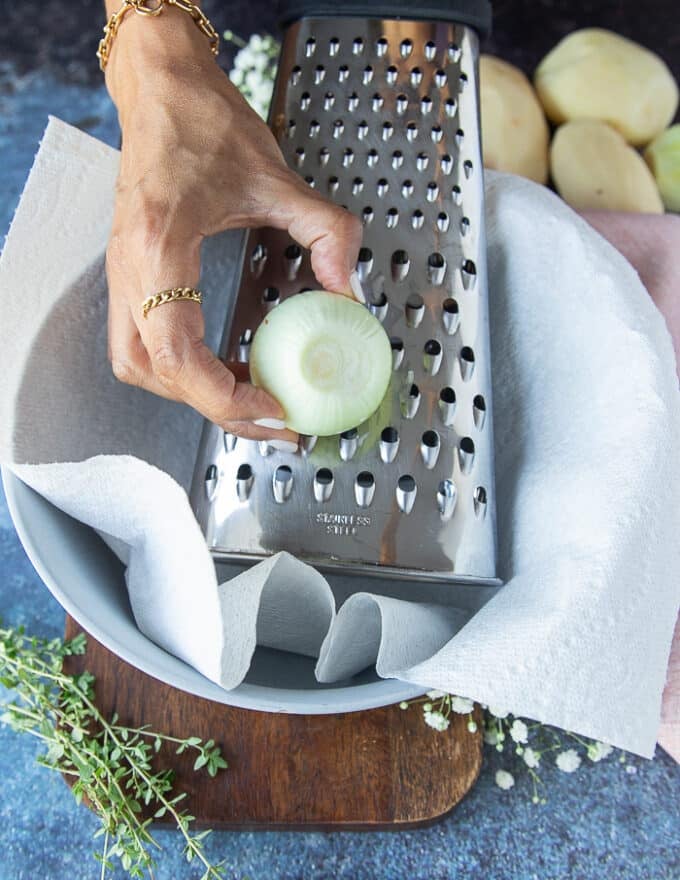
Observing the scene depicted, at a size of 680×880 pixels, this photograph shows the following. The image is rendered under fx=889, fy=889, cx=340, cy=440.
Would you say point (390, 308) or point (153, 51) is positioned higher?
point (153, 51)

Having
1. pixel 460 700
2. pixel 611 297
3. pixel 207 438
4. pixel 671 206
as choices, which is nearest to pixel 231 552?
pixel 207 438

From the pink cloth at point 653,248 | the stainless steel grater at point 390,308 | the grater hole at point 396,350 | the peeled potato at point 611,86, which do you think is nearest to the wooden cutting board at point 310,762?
the stainless steel grater at point 390,308

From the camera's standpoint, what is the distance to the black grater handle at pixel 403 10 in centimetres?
69

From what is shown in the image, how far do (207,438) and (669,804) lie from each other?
47 cm

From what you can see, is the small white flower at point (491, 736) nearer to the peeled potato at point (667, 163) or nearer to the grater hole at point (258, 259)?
the grater hole at point (258, 259)

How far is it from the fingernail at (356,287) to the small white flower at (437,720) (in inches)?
11.5

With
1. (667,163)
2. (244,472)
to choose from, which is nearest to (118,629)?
Answer: (244,472)

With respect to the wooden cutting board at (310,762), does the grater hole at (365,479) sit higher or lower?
higher

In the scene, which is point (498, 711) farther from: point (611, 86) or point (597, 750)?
point (611, 86)

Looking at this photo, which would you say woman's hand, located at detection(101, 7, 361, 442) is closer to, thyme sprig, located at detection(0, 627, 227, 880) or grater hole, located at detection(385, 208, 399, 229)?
grater hole, located at detection(385, 208, 399, 229)

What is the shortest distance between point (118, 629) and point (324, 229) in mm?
281

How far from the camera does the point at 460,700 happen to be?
2.05ft

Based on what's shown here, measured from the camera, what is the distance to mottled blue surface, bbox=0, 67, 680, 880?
0.68 metres

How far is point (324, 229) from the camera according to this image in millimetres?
576
